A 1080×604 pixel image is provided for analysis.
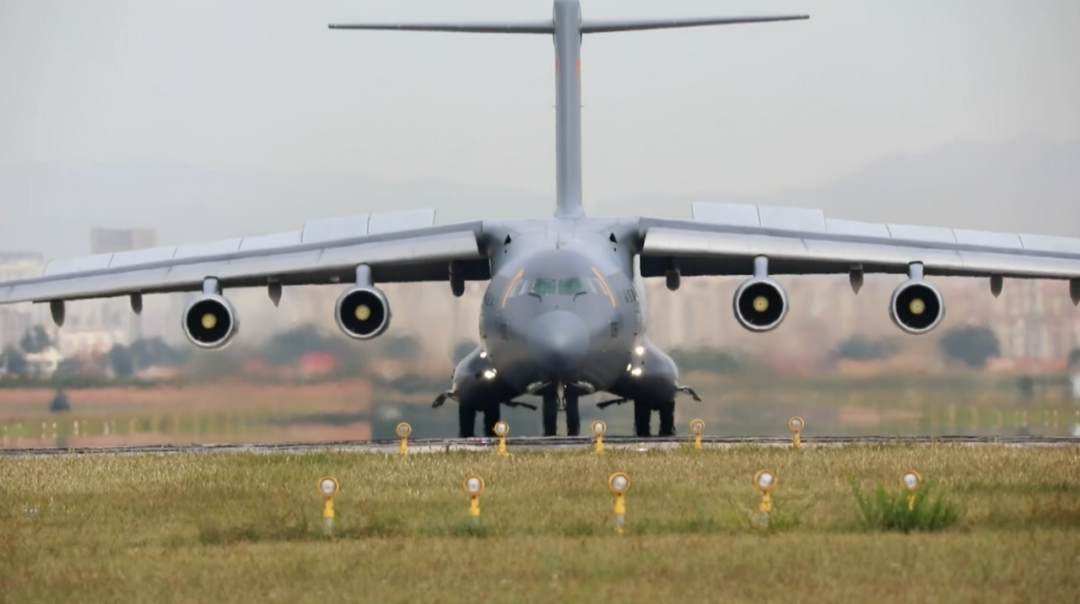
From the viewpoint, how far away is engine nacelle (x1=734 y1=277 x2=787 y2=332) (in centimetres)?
2480

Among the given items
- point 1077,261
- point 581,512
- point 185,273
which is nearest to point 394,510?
point 581,512

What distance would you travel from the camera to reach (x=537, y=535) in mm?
13133

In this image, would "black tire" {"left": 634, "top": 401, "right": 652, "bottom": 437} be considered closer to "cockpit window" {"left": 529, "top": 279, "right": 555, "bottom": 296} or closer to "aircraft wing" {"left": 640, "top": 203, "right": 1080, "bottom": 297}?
"aircraft wing" {"left": 640, "top": 203, "right": 1080, "bottom": 297}

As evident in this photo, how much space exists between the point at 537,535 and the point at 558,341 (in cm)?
1047

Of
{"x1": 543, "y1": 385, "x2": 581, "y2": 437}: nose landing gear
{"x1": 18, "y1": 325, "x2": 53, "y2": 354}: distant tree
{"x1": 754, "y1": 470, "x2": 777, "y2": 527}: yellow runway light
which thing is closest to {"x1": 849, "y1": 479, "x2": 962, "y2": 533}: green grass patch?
{"x1": 754, "y1": 470, "x2": 777, "y2": 527}: yellow runway light

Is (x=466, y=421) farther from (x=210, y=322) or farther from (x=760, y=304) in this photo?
(x=760, y=304)

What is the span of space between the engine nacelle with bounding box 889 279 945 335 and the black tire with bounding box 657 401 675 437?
393cm

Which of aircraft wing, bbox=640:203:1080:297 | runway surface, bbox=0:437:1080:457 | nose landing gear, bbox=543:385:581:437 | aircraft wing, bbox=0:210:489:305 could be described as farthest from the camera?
aircraft wing, bbox=0:210:489:305

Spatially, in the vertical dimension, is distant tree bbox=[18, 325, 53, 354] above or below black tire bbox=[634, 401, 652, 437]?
above

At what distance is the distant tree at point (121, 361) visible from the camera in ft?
88.2

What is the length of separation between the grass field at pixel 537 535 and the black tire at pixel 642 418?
867cm

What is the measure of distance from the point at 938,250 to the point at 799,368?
9.96ft

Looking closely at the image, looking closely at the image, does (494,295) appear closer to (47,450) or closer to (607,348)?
(607,348)

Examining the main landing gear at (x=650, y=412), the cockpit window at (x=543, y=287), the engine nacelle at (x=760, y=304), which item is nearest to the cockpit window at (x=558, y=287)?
the cockpit window at (x=543, y=287)
